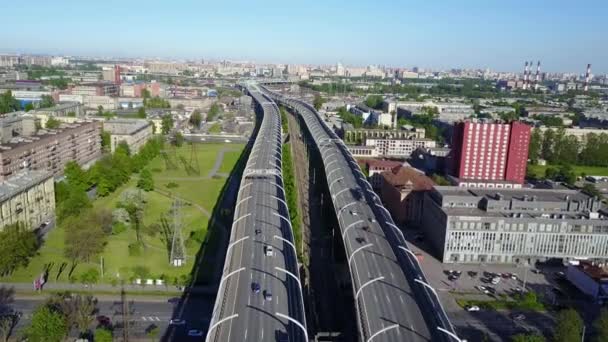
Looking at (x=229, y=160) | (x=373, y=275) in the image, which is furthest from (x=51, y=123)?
(x=373, y=275)

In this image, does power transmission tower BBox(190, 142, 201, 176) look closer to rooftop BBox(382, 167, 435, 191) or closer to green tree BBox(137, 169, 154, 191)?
green tree BBox(137, 169, 154, 191)

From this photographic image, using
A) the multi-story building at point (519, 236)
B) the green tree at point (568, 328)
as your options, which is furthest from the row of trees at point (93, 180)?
the green tree at point (568, 328)

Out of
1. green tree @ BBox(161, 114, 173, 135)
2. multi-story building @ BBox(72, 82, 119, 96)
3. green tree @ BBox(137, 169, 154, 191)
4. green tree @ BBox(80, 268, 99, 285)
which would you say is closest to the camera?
green tree @ BBox(80, 268, 99, 285)

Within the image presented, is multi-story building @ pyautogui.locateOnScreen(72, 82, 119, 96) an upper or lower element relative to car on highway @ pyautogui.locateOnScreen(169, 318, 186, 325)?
upper

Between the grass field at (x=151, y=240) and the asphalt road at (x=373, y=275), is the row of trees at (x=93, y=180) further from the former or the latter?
the asphalt road at (x=373, y=275)

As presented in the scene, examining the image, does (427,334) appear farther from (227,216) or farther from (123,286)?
(227,216)

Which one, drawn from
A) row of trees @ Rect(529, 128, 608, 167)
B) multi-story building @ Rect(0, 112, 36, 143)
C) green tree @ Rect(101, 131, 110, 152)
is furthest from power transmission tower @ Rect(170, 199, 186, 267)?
row of trees @ Rect(529, 128, 608, 167)
